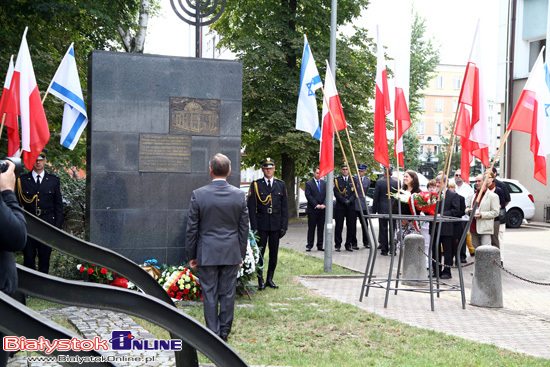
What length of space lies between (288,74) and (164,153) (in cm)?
1675

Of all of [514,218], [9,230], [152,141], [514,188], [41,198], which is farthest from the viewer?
[514,188]

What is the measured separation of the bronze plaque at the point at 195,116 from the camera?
966 cm

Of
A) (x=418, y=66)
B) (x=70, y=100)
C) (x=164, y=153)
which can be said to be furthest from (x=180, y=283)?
(x=418, y=66)

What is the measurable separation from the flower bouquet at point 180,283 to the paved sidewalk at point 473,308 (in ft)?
6.90

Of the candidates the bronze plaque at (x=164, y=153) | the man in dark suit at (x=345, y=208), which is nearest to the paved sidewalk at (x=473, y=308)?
the man in dark suit at (x=345, y=208)

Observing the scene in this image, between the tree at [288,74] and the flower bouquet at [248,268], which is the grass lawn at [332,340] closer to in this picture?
the flower bouquet at [248,268]

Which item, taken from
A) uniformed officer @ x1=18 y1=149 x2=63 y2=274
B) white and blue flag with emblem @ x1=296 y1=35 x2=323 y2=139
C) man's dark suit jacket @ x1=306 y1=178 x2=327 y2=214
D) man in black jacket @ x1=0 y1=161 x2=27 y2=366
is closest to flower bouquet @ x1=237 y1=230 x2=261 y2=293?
white and blue flag with emblem @ x1=296 y1=35 x2=323 y2=139

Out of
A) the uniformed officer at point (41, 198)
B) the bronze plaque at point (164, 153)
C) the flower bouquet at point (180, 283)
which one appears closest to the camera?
the flower bouquet at point (180, 283)

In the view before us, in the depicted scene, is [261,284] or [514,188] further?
[514,188]

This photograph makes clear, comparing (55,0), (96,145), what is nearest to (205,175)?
(96,145)

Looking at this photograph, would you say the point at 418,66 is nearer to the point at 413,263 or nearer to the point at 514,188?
the point at 514,188

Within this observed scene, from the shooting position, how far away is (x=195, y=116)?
9.75 m

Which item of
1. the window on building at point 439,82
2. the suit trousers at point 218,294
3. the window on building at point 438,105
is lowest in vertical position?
the suit trousers at point 218,294

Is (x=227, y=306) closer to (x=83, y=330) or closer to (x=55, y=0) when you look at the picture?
(x=83, y=330)
